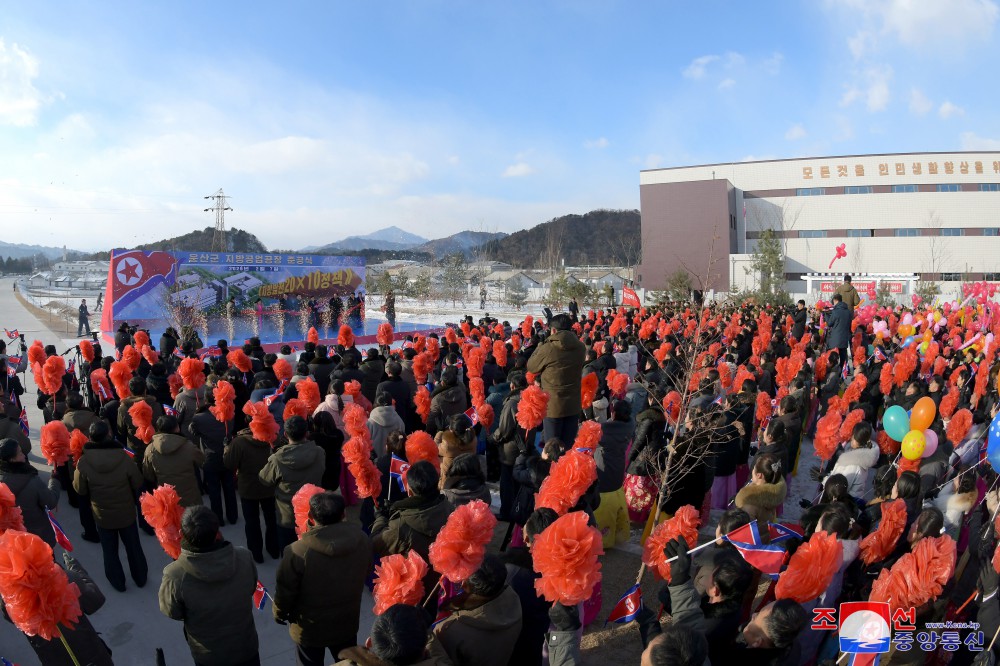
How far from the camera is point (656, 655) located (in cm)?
212

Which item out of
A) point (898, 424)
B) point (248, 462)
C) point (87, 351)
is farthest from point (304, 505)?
point (87, 351)

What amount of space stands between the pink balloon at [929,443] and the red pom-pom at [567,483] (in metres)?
Answer: 3.24

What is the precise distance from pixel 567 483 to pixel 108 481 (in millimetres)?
3517

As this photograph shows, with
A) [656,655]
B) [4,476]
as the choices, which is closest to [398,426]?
[4,476]

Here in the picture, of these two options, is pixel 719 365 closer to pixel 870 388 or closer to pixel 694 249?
pixel 870 388

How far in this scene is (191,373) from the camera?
617 cm

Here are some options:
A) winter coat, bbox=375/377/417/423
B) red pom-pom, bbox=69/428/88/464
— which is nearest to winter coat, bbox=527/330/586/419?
winter coat, bbox=375/377/417/423

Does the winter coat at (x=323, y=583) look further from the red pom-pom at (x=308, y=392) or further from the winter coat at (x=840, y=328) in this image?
the winter coat at (x=840, y=328)

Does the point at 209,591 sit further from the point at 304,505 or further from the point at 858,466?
the point at 858,466

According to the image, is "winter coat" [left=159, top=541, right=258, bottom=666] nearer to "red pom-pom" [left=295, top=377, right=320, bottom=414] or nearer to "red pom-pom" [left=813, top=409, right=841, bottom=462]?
"red pom-pom" [left=295, top=377, right=320, bottom=414]

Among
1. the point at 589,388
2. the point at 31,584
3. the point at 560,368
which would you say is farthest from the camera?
the point at 589,388

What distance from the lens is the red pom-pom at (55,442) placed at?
487 centimetres

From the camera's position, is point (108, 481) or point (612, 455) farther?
point (612, 455)

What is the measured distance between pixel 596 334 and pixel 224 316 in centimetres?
1251
